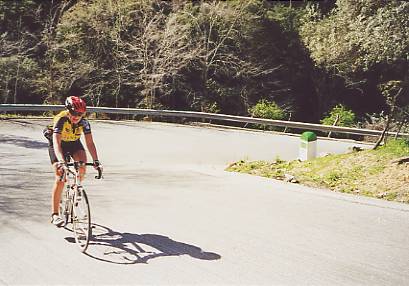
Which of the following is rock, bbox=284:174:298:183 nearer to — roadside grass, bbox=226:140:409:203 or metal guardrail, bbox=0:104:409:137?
roadside grass, bbox=226:140:409:203

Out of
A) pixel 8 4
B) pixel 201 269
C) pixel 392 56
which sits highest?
pixel 8 4

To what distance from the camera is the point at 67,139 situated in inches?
269

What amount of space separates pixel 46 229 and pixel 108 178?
164 inches

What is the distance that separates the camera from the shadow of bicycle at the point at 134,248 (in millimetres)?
6016

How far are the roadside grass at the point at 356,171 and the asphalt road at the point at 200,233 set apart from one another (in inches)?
21.5

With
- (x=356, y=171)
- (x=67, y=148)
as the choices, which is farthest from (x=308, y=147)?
(x=67, y=148)

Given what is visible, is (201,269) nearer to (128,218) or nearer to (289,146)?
(128,218)

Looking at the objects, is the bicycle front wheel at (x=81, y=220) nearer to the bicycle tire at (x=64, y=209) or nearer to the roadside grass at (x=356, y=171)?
the bicycle tire at (x=64, y=209)

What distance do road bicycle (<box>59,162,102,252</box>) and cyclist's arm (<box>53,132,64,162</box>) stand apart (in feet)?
0.61

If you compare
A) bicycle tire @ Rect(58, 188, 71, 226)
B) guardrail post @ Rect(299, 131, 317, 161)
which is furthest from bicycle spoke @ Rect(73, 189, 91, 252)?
guardrail post @ Rect(299, 131, 317, 161)

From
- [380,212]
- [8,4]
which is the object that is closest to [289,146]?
[380,212]

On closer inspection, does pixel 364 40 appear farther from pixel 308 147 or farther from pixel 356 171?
pixel 356 171

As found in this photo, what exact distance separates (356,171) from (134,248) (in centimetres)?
590

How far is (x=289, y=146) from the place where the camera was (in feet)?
59.4
